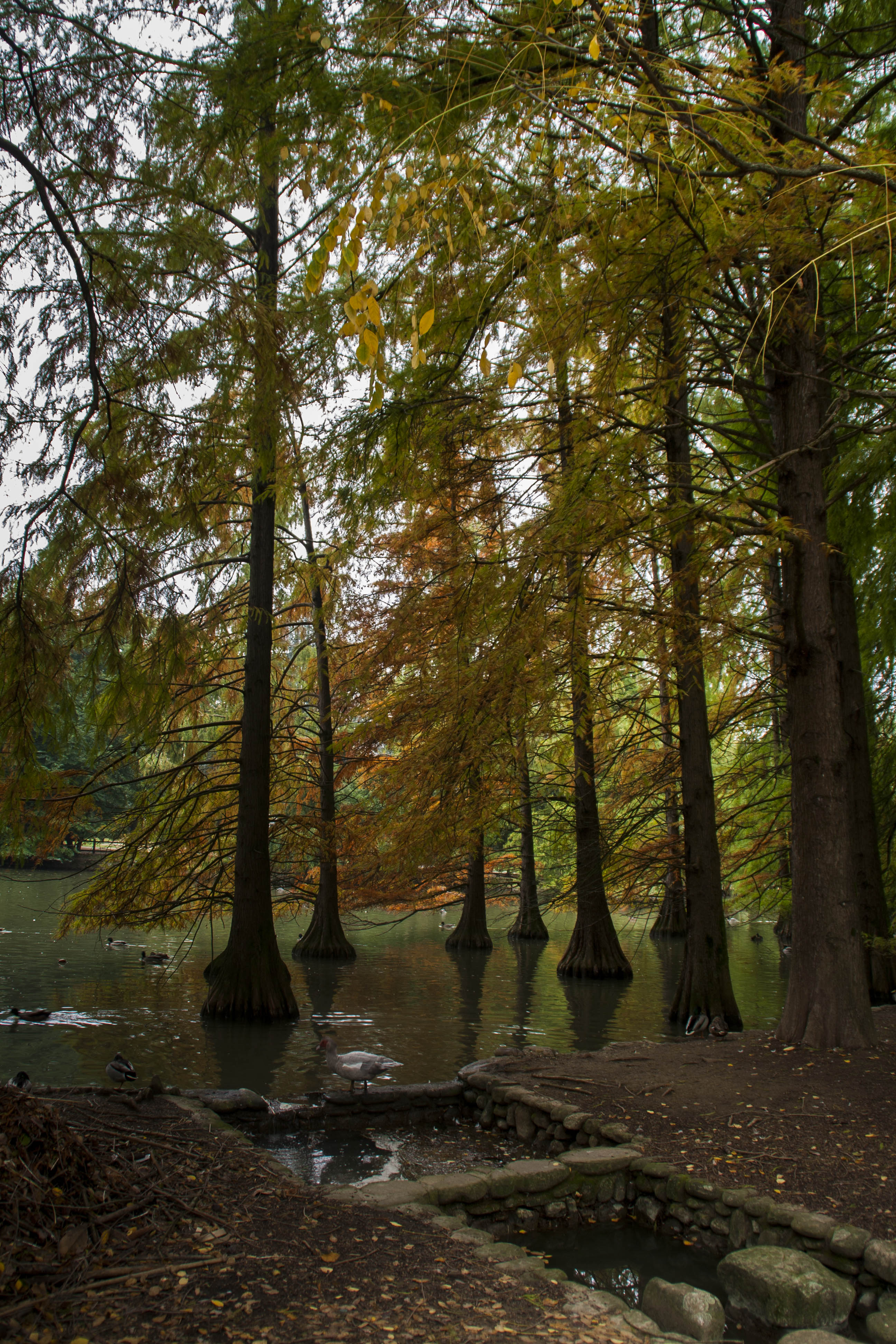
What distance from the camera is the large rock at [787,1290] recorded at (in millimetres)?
3377

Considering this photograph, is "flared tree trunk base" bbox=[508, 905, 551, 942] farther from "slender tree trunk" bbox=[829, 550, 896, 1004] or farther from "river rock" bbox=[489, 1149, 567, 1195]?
"river rock" bbox=[489, 1149, 567, 1195]

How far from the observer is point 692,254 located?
4.86 metres

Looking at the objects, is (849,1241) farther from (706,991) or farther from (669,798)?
(669,798)

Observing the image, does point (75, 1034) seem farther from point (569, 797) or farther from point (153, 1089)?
point (569, 797)

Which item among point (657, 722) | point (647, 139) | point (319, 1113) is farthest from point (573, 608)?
point (657, 722)

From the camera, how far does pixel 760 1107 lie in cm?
520

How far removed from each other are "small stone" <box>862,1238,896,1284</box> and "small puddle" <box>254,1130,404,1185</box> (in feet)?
8.13

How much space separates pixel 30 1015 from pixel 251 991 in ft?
7.70

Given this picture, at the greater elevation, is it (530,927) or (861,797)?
(861,797)

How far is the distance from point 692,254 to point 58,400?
11.7 feet

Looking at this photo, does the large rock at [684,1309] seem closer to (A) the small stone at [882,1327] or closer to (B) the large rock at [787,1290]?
(B) the large rock at [787,1290]

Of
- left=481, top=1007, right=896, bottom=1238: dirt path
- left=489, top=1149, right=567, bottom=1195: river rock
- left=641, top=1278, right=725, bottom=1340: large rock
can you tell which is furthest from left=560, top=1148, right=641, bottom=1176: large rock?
left=641, top=1278, right=725, bottom=1340: large rock

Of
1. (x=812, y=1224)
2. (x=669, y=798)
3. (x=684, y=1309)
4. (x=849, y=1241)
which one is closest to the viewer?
(x=684, y=1309)

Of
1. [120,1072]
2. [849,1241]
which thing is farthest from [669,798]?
[849,1241]
